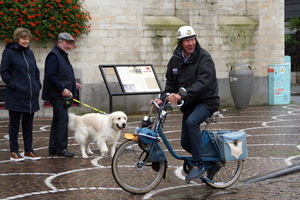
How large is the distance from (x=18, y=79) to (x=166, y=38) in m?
9.43

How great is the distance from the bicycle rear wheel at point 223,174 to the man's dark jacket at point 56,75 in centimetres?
334

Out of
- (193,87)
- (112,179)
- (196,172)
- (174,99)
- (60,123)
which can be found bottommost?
(112,179)

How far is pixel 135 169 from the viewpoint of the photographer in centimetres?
645

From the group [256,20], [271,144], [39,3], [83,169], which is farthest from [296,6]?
[83,169]

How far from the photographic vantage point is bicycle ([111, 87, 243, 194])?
636 centimetres

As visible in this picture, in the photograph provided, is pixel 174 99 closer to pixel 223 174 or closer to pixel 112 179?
pixel 223 174

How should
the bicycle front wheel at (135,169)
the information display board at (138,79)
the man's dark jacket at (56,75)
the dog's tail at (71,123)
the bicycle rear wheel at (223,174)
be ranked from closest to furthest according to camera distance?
the bicycle front wheel at (135,169), the bicycle rear wheel at (223,174), the man's dark jacket at (56,75), the dog's tail at (71,123), the information display board at (138,79)

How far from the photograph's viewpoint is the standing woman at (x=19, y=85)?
8664mm

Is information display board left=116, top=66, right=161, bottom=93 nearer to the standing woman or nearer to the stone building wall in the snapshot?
the stone building wall

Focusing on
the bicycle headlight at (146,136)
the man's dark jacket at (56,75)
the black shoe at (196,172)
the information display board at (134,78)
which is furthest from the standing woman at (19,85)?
the information display board at (134,78)

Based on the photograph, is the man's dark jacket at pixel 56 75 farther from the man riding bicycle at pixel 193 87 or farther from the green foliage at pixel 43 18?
the green foliage at pixel 43 18

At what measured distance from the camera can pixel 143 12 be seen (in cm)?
1745

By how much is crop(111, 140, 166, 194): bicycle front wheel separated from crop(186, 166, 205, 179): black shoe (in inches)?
12.6

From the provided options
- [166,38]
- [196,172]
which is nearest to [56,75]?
[196,172]
